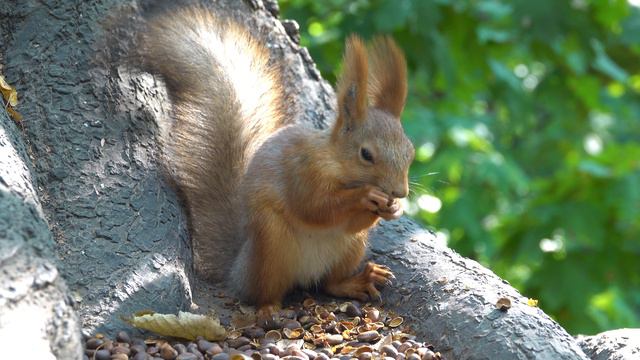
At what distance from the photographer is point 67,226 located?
80.9 inches

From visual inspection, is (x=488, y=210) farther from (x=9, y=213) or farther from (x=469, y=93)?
(x=9, y=213)

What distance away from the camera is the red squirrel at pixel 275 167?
7.55 ft

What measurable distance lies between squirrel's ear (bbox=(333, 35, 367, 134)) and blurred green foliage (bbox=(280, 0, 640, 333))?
116cm

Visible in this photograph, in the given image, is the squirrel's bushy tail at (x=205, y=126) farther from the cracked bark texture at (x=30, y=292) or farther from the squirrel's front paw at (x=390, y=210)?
the cracked bark texture at (x=30, y=292)

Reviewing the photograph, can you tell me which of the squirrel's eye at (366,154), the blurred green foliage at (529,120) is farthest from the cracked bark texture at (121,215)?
the blurred green foliage at (529,120)

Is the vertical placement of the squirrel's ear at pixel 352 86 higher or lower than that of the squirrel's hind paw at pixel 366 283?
higher

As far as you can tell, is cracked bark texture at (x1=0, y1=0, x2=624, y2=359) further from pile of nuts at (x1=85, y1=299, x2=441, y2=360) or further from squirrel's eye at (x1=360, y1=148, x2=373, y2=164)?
squirrel's eye at (x1=360, y1=148, x2=373, y2=164)

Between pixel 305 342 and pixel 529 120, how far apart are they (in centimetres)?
278

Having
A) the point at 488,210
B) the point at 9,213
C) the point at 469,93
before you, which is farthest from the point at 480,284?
the point at 469,93

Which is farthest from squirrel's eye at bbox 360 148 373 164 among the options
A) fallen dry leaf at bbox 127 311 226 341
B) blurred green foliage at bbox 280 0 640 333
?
blurred green foliage at bbox 280 0 640 333

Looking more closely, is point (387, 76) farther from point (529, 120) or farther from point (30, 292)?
point (529, 120)

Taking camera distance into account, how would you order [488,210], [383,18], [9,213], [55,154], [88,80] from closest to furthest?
1. [9,213]
2. [55,154]
3. [88,80]
4. [383,18]
5. [488,210]

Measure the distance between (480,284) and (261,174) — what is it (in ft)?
1.97

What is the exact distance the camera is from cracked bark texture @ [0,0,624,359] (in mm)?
1992
